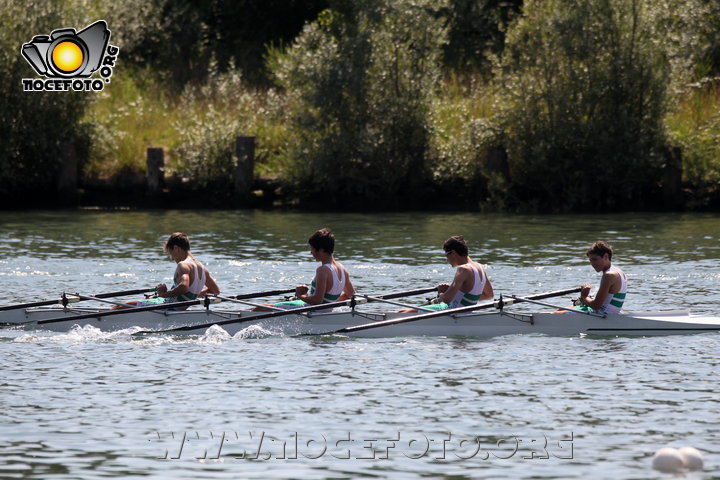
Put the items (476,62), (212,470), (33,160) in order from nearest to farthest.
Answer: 1. (212,470)
2. (33,160)
3. (476,62)

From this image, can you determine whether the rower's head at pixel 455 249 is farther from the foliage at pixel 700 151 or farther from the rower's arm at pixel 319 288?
the foliage at pixel 700 151

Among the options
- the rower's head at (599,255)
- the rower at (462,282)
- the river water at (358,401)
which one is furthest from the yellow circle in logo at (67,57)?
the rower's head at (599,255)

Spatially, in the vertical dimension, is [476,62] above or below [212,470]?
above

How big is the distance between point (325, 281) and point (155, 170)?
24.6 meters

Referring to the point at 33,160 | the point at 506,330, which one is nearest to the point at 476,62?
the point at 33,160

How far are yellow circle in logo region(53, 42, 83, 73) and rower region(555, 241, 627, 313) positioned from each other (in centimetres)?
2682

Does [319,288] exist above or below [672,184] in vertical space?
below

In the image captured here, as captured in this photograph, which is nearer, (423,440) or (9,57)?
(423,440)

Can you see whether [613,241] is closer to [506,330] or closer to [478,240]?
[478,240]

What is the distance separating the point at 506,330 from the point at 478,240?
14.3m

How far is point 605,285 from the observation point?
17.3 m

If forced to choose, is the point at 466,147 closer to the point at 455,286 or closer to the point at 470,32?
the point at 470,32

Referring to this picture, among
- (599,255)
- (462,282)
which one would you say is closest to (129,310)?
(462,282)

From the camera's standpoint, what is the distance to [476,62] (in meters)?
49.5
